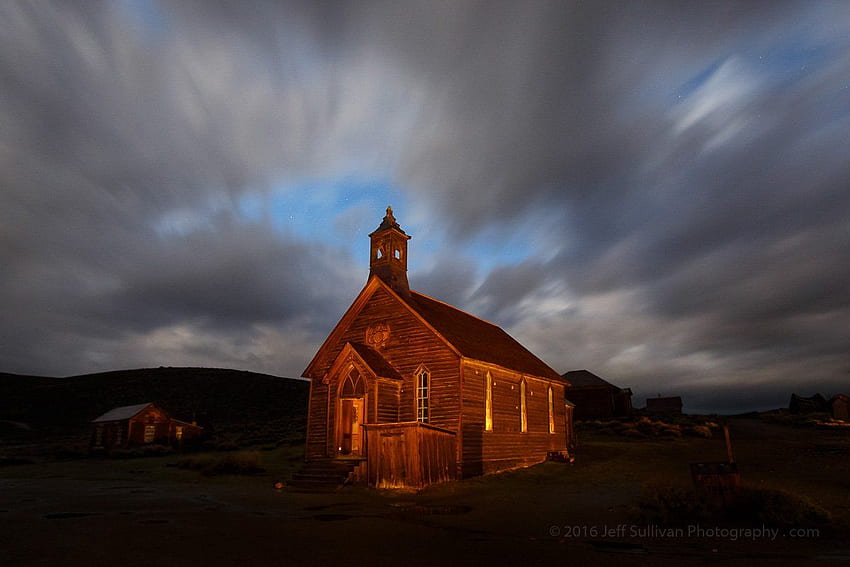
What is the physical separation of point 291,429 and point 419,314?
42.0 meters

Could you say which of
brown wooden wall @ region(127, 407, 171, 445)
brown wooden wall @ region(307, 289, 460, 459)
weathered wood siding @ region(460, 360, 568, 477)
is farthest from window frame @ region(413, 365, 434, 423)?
brown wooden wall @ region(127, 407, 171, 445)

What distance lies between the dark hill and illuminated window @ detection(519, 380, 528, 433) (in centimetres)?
4350

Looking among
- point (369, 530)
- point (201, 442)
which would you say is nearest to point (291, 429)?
point (201, 442)

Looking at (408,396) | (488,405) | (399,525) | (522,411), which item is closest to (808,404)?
(522,411)

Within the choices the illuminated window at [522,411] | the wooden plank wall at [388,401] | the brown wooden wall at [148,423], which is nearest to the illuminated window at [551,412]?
the illuminated window at [522,411]

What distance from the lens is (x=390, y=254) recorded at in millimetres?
24859

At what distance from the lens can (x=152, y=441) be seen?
158 ft

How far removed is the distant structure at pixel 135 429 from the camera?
46.3 m

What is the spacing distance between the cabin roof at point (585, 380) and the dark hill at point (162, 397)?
1293 inches

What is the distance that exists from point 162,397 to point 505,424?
81412 millimetres

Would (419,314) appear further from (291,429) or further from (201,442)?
(291,429)

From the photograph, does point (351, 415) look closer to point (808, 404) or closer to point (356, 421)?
point (356, 421)

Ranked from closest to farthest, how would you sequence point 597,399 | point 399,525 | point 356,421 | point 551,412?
point 399,525 < point 356,421 < point 551,412 < point 597,399

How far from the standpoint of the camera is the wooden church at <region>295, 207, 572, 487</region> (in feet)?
60.3
